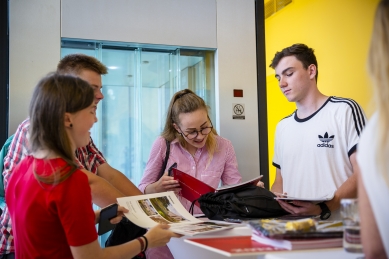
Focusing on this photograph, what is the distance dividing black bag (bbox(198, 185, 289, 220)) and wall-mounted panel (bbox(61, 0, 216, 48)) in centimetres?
154

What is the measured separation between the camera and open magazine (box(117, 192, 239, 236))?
1.66 meters

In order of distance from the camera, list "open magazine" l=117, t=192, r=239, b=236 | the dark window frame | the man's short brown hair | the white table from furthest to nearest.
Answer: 1. the dark window frame
2. the man's short brown hair
3. "open magazine" l=117, t=192, r=239, b=236
4. the white table

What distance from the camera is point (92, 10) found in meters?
3.00

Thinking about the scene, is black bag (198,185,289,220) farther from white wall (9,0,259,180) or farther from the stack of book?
white wall (9,0,259,180)

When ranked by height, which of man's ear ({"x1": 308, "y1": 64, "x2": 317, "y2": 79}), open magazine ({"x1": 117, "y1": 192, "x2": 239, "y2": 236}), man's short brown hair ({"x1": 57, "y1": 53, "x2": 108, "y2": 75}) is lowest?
open magazine ({"x1": 117, "y1": 192, "x2": 239, "y2": 236})

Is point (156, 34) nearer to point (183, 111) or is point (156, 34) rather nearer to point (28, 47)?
point (183, 111)

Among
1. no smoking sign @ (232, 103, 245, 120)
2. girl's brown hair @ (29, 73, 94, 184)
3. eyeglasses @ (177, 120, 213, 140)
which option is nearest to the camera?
girl's brown hair @ (29, 73, 94, 184)

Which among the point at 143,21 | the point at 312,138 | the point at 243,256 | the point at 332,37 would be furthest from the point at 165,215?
the point at 332,37

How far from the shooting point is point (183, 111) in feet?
8.79

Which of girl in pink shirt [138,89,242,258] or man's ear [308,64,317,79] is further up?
man's ear [308,64,317,79]

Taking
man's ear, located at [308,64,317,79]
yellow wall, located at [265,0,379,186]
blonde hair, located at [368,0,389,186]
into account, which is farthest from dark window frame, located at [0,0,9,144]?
yellow wall, located at [265,0,379,186]

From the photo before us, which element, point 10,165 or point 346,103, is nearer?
point 10,165

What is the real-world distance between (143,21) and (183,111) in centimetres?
86

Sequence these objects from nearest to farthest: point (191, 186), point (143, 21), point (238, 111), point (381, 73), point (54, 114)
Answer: point (381, 73) → point (54, 114) → point (191, 186) → point (143, 21) → point (238, 111)
